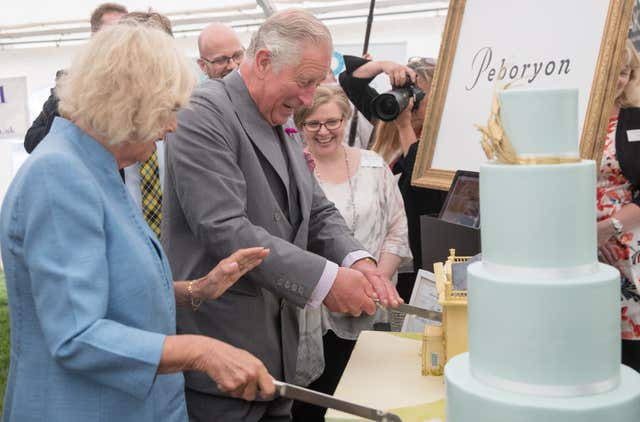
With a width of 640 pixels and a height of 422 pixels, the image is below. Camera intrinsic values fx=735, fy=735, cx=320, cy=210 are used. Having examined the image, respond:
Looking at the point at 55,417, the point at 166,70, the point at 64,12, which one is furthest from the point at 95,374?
the point at 64,12

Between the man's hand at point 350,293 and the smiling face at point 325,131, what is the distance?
104cm

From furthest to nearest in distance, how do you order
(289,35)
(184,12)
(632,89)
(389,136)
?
(184,12) < (389,136) < (632,89) < (289,35)

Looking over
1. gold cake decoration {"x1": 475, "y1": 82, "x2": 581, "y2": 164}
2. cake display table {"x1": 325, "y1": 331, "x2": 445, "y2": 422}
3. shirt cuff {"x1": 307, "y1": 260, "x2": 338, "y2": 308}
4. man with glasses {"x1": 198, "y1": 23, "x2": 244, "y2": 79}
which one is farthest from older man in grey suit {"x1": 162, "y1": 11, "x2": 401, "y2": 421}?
man with glasses {"x1": 198, "y1": 23, "x2": 244, "y2": 79}

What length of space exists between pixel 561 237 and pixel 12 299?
0.86 meters

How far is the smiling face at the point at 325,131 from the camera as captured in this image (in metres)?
2.52

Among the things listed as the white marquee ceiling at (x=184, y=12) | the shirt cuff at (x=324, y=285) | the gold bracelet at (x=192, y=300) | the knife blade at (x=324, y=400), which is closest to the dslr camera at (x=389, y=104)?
the shirt cuff at (x=324, y=285)

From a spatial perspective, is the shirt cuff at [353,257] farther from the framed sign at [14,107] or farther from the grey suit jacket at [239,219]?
the framed sign at [14,107]

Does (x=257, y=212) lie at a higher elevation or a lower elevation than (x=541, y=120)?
lower

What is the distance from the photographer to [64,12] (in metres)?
4.63

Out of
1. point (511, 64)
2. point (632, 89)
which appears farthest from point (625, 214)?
point (511, 64)

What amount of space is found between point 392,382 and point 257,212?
1.60ft

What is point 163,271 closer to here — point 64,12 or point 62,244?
point 62,244

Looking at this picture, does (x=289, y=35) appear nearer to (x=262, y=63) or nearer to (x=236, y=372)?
(x=262, y=63)

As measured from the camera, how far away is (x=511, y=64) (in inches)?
72.6
